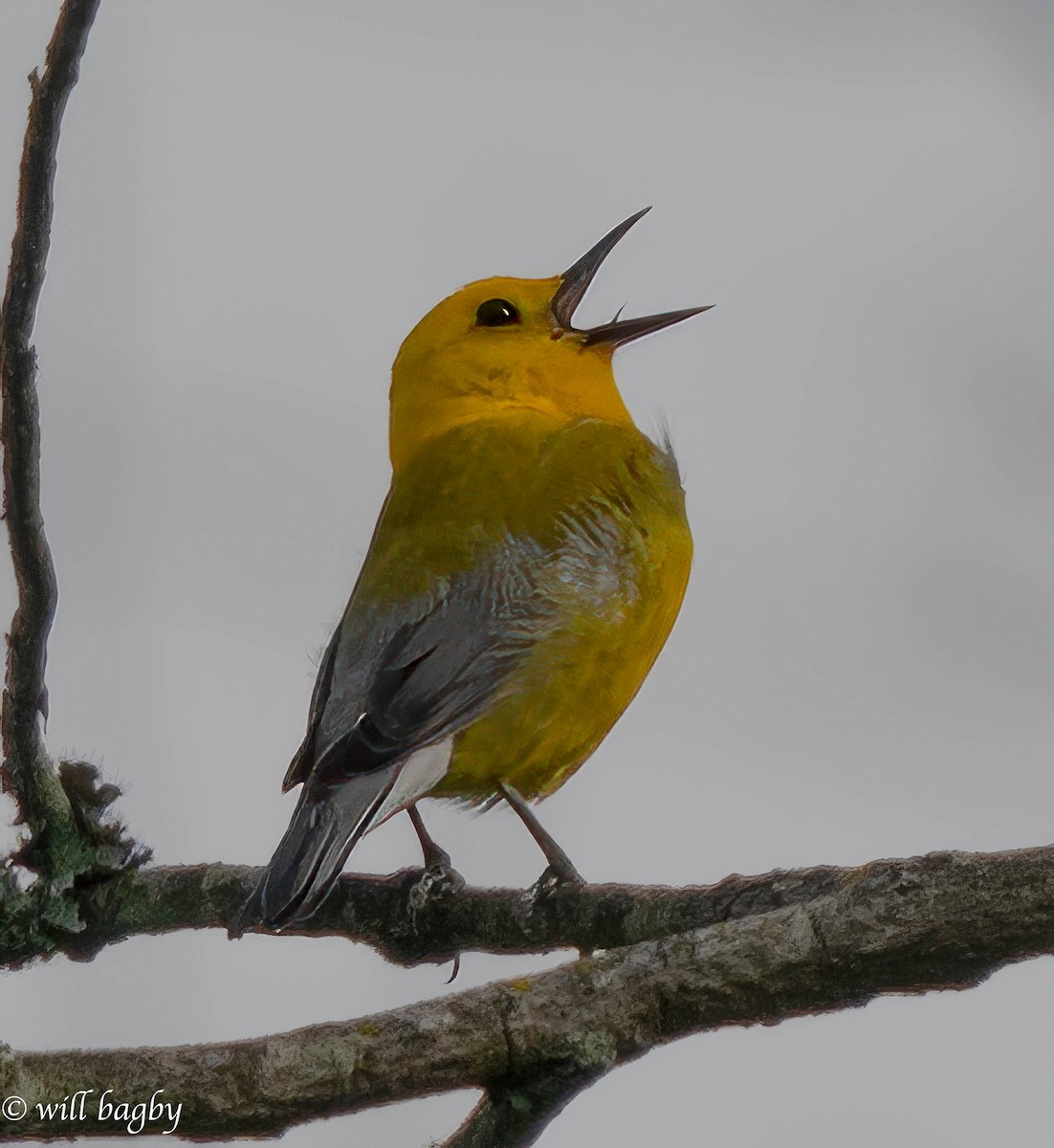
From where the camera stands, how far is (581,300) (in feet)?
15.3

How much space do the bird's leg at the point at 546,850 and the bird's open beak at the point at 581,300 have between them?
1451mm

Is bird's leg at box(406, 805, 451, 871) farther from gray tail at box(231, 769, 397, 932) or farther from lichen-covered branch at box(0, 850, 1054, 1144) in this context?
lichen-covered branch at box(0, 850, 1054, 1144)

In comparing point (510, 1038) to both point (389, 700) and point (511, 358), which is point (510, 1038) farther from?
point (511, 358)

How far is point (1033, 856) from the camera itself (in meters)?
2.32

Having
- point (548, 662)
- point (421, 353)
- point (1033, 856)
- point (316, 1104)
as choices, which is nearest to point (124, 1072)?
point (316, 1104)

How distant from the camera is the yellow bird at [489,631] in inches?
127

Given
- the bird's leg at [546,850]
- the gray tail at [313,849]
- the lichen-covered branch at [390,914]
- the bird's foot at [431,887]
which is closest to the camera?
the gray tail at [313,849]

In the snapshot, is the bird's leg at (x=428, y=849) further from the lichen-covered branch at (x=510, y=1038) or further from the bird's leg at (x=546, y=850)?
the lichen-covered branch at (x=510, y=1038)

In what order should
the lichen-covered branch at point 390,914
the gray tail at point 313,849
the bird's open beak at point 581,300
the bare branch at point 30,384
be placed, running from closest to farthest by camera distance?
the bare branch at point 30,384 < the gray tail at point 313,849 < the lichen-covered branch at point 390,914 < the bird's open beak at point 581,300

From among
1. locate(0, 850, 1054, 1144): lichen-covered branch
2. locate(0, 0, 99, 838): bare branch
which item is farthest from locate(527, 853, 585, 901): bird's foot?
locate(0, 0, 99, 838): bare branch

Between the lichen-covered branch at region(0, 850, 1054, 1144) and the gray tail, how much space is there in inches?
15.1

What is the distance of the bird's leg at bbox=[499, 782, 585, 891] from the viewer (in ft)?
11.1

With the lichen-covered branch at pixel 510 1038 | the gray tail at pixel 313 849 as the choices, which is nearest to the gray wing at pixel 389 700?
the gray tail at pixel 313 849

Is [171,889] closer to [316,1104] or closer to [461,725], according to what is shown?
[461,725]
